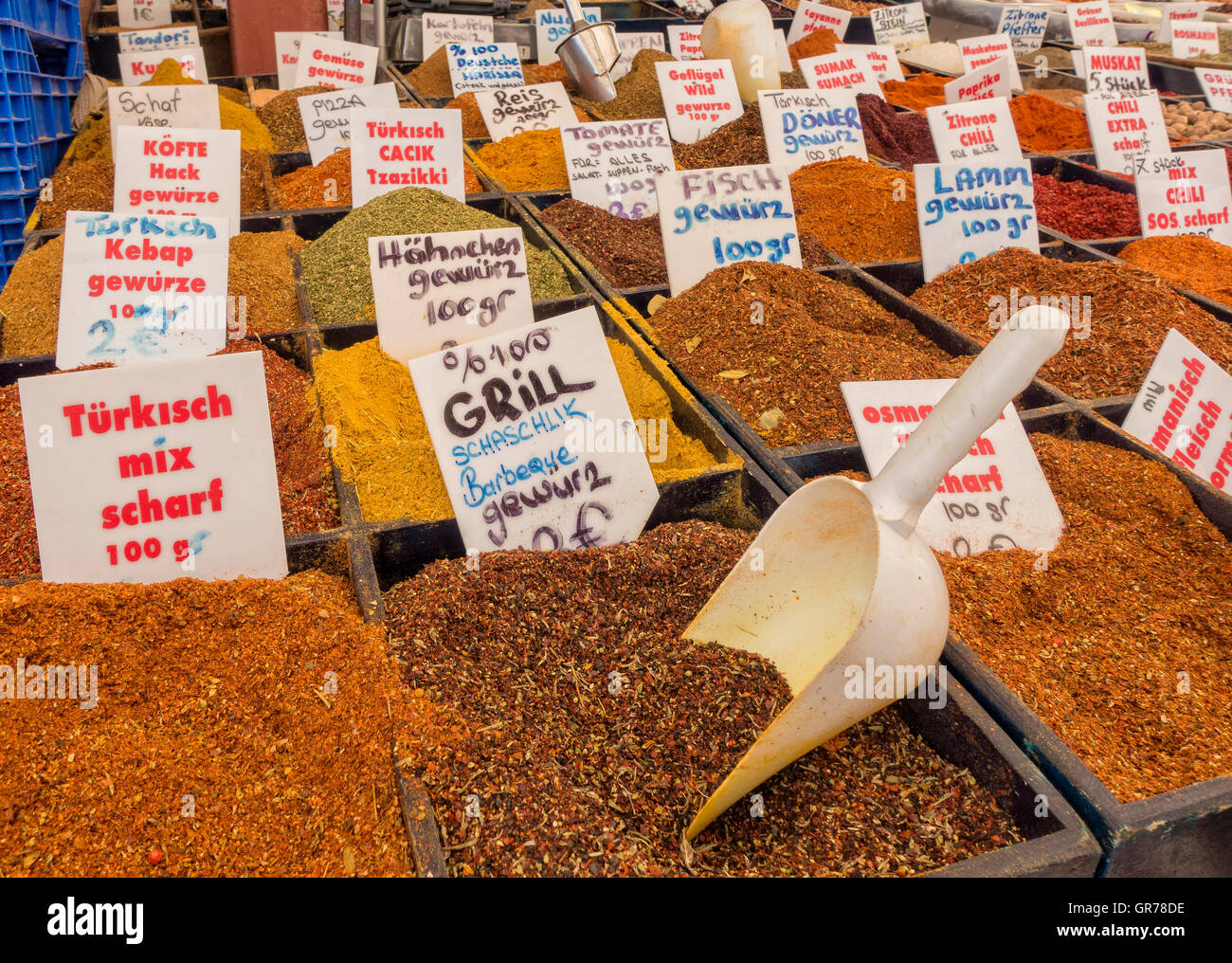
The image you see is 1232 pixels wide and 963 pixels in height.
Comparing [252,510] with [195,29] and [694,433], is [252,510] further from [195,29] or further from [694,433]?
[195,29]

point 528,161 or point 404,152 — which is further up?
point 404,152

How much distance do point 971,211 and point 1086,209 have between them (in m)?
0.79

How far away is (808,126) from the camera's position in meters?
3.03

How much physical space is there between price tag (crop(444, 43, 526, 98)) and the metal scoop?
27cm

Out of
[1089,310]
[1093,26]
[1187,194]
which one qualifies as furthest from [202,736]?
[1093,26]

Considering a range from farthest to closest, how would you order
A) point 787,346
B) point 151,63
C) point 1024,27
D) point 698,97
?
point 1024,27
point 151,63
point 698,97
point 787,346

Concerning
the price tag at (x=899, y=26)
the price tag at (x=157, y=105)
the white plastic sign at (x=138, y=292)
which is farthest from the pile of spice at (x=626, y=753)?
the price tag at (x=899, y=26)

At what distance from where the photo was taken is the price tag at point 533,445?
143 centimetres

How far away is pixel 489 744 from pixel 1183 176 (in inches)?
119

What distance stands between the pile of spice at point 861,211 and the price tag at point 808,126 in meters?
0.17

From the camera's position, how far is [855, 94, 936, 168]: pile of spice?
3256 mm

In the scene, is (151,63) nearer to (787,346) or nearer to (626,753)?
(787,346)

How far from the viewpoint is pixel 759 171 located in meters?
2.31
